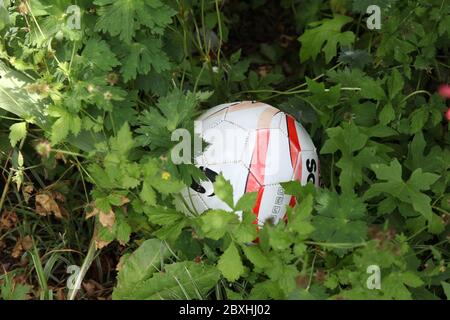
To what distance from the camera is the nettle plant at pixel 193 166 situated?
2.31 m

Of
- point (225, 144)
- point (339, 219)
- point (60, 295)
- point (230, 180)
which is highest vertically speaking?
point (225, 144)

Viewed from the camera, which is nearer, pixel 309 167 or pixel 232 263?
pixel 232 263

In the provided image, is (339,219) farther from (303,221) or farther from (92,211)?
(92,211)

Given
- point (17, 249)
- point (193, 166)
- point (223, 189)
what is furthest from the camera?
point (17, 249)

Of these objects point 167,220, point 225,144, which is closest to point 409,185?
point 225,144

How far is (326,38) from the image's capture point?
10.2 ft

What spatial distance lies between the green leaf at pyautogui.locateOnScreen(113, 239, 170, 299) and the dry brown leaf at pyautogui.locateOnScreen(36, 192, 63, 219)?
1.23 feet

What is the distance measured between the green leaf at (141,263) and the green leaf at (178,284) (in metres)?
0.03

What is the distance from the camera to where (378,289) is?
7.30 ft

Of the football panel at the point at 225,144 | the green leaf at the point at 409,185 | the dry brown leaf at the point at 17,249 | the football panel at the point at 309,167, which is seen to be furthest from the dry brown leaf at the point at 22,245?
the green leaf at the point at 409,185

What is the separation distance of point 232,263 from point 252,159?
421mm

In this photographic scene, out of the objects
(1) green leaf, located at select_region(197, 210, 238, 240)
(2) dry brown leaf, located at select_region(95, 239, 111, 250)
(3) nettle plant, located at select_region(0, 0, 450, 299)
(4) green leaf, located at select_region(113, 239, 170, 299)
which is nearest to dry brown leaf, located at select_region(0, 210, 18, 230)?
(3) nettle plant, located at select_region(0, 0, 450, 299)
